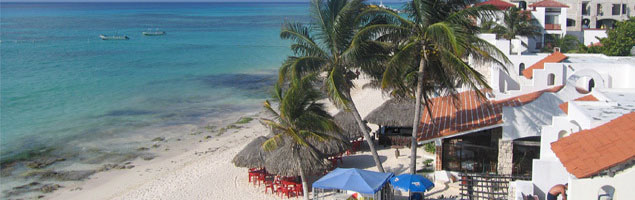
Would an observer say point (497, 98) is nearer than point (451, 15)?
No

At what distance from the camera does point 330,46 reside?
47.4 feet

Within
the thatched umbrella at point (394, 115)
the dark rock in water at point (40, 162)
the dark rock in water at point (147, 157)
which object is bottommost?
the dark rock in water at point (147, 157)

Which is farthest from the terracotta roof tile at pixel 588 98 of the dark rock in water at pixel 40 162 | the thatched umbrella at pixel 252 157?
the dark rock in water at pixel 40 162

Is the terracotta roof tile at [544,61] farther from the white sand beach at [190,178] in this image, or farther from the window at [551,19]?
the window at [551,19]

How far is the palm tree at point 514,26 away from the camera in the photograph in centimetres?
3584

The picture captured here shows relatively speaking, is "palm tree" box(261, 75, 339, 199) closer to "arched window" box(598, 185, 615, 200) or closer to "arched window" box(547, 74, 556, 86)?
"arched window" box(547, 74, 556, 86)

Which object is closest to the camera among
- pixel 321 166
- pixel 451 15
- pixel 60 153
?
pixel 451 15

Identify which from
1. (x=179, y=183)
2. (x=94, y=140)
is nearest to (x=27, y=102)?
(x=94, y=140)

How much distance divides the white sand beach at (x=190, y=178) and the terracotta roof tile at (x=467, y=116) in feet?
4.82

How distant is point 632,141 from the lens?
352 inches

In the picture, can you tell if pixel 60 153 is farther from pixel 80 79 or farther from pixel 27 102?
pixel 80 79

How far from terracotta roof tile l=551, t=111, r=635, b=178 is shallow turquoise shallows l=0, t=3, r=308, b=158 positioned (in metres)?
24.5

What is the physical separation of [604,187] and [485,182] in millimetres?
4663

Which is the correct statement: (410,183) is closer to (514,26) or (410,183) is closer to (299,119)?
(299,119)
